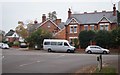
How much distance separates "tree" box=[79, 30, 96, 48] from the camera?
21.3 m

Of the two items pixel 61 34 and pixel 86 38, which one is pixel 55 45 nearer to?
pixel 61 34

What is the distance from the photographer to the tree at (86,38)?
69.9 ft

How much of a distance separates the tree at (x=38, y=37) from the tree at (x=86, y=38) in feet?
12.9

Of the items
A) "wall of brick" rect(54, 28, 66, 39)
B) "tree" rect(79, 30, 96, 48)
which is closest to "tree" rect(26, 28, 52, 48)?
"wall of brick" rect(54, 28, 66, 39)

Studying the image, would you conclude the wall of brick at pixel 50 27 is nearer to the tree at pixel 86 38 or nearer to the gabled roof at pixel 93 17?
the gabled roof at pixel 93 17

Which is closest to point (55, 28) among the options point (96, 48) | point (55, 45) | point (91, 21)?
point (55, 45)

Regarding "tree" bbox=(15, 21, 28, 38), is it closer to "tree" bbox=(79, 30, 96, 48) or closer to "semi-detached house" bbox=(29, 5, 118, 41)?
"semi-detached house" bbox=(29, 5, 118, 41)

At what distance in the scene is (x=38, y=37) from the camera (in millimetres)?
24141

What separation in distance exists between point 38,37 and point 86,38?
4.88 m

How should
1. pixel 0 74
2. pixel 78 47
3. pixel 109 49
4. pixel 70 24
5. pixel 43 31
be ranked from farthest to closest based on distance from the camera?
pixel 70 24, pixel 43 31, pixel 78 47, pixel 109 49, pixel 0 74

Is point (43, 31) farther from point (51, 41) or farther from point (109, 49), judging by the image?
point (109, 49)

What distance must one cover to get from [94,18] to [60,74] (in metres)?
12.7

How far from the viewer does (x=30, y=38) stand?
76.1 feet

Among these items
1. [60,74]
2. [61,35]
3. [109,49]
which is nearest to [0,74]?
[60,74]
